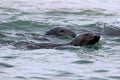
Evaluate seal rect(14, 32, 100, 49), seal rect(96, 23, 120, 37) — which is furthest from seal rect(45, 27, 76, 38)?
seal rect(14, 32, 100, 49)

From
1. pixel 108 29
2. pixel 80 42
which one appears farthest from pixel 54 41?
pixel 108 29

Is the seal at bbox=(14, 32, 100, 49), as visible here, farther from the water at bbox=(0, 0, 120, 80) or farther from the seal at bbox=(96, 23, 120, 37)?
the seal at bbox=(96, 23, 120, 37)

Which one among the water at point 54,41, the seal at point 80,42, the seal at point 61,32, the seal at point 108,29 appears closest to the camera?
the water at point 54,41

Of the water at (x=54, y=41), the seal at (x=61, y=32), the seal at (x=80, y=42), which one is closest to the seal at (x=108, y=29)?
the water at (x=54, y=41)

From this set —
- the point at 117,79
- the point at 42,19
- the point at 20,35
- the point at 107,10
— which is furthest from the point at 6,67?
the point at 107,10

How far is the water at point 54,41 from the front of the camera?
8.12m

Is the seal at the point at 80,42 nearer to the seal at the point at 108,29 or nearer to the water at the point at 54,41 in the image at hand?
the water at the point at 54,41

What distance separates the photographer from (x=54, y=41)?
11781 millimetres

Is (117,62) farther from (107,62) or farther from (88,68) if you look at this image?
(88,68)

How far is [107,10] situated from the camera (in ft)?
56.9

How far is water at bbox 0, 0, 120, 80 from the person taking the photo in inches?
320

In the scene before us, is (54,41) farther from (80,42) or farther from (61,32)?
(80,42)

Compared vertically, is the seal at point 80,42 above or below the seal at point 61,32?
below

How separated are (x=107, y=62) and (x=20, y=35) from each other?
386 centimetres
